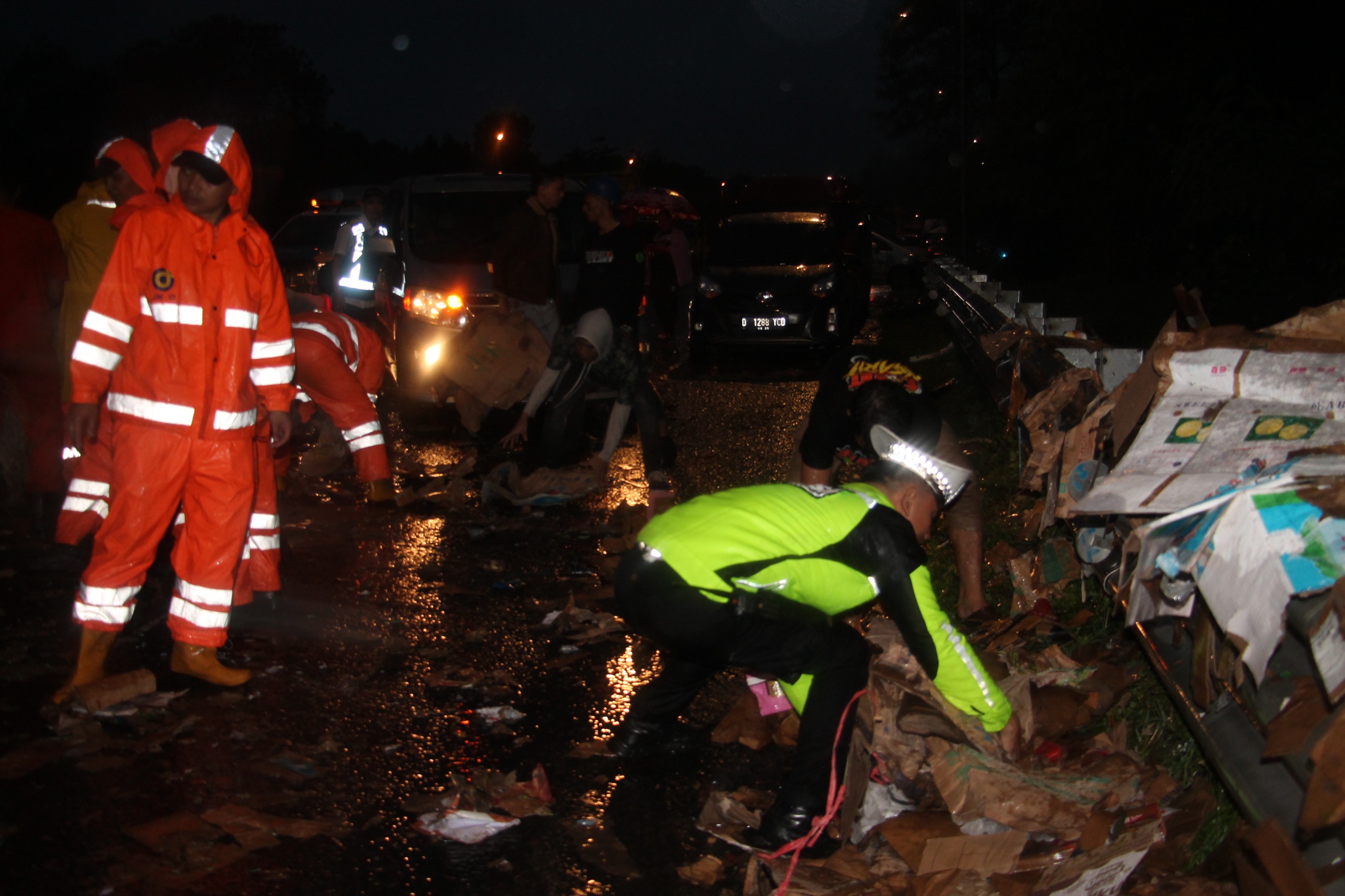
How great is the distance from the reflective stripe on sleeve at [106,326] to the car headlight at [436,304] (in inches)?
205

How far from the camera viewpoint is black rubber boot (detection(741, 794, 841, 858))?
321 centimetres

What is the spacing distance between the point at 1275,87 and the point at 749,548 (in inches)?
450

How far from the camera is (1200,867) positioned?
287 cm

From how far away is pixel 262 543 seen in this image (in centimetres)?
485

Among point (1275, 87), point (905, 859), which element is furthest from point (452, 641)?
point (1275, 87)

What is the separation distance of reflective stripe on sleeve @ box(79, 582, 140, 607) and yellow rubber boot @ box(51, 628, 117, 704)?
0.35 feet

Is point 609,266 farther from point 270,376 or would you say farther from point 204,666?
point 204,666

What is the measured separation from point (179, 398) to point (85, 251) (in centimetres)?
235

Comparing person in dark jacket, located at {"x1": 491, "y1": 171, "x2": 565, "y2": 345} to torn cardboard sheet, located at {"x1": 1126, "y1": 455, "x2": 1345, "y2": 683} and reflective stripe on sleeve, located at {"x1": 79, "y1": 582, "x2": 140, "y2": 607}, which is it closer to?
reflective stripe on sleeve, located at {"x1": 79, "y1": 582, "x2": 140, "y2": 607}

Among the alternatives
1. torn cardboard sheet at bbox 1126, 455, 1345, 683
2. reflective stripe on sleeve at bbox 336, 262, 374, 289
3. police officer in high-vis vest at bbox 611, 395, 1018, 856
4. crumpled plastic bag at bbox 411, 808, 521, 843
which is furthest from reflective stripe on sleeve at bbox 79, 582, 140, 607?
reflective stripe on sleeve at bbox 336, 262, 374, 289

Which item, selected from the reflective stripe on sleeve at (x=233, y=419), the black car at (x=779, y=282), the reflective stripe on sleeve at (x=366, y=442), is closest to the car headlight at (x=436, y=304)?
the reflective stripe on sleeve at (x=366, y=442)

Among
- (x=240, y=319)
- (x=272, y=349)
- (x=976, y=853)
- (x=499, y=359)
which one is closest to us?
(x=976, y=853)

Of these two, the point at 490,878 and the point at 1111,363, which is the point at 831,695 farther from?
the point at 1111,363

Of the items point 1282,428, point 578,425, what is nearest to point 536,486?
point 578,425
